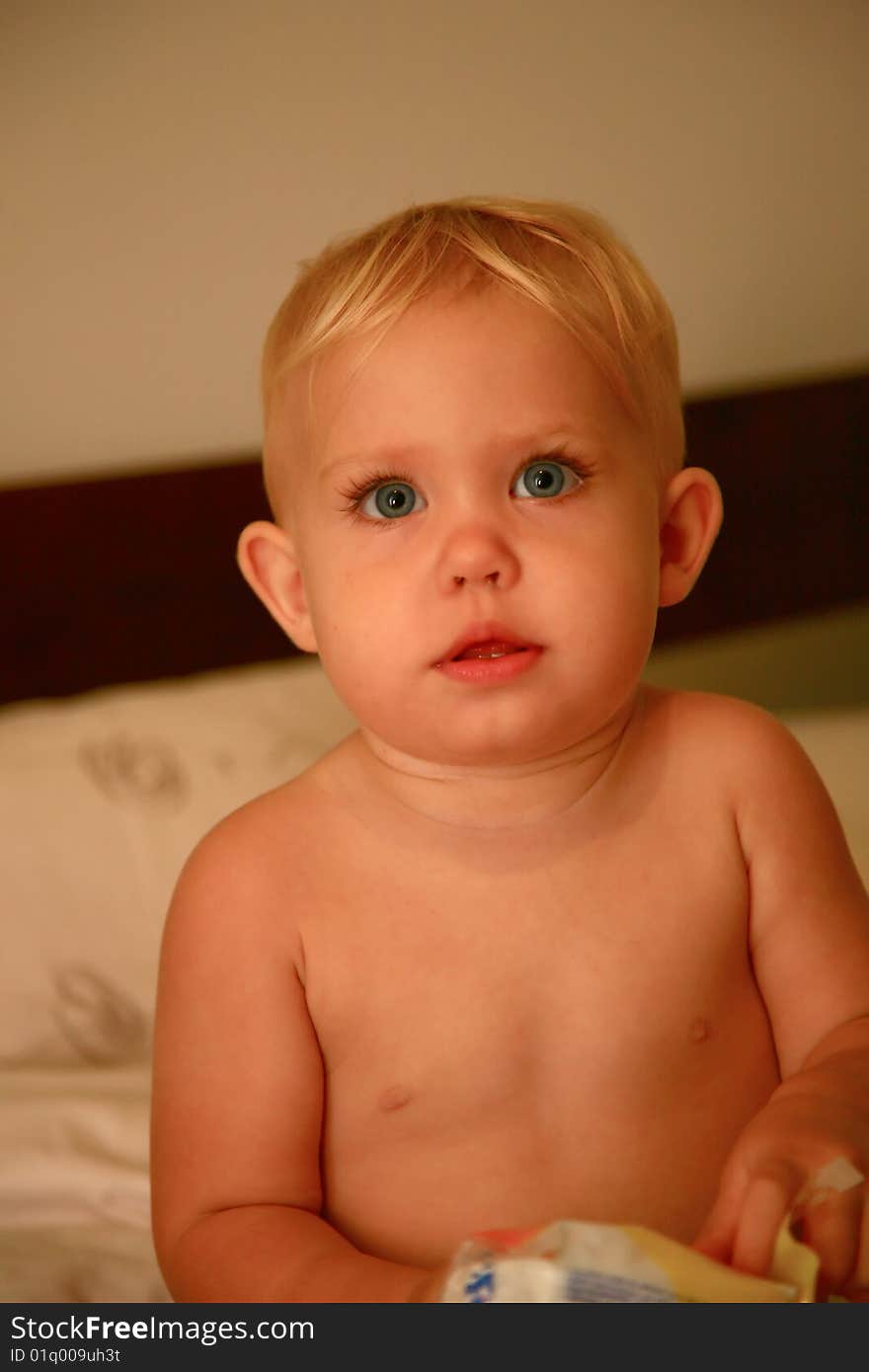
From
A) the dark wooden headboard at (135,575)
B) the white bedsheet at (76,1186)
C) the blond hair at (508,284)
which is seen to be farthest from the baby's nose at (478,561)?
the dark wooden headboard at (135,575)

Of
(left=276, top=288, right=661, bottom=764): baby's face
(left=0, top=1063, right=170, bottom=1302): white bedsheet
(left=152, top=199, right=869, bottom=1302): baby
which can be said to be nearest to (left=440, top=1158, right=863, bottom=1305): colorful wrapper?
(left=152, top=199, right=869, bottom=1302): baby

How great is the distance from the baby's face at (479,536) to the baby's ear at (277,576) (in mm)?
84

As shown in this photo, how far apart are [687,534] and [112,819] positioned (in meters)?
0.65

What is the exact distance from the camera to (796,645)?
228 centimetres

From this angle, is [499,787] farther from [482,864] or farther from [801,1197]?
[801,1197]

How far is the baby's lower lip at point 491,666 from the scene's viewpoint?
786 mm

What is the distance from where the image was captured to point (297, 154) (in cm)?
172

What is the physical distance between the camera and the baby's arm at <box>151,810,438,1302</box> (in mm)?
802

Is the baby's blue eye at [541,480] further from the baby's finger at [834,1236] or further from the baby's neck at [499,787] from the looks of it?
the baby's finger at [834,1236]

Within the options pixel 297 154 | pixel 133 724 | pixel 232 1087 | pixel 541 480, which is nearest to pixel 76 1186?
pixel 232 1087

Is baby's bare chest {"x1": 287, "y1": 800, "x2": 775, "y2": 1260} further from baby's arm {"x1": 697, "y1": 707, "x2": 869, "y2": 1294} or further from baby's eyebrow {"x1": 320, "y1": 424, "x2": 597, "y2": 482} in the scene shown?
baby's eyebrow {"x1": 320, "y1": 424, "x2": 597, "y2": 482}

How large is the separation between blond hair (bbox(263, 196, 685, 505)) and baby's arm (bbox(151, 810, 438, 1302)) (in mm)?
290
